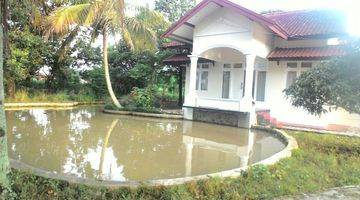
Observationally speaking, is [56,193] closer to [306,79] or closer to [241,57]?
[306,79]

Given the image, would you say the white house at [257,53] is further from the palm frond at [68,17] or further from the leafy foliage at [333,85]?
the leafy foliage at [333,85]

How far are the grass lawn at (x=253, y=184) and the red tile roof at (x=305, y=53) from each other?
6.53 meters

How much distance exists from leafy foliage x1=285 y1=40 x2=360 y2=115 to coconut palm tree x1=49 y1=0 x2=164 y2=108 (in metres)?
9.89

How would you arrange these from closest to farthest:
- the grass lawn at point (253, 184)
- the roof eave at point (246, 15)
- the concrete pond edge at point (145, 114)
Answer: the grass lawn at point (253, 184) < the roof eave at point (246, 15) < the concrete pond edge at point (145, 114)

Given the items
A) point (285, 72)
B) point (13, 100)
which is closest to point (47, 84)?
point (13, 100)

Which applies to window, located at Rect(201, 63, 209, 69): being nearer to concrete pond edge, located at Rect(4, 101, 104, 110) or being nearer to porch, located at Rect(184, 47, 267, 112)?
porch, located at Rect(184, 47, 267, 112)

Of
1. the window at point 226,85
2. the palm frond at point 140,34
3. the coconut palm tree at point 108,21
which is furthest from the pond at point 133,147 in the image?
the palm frond at point 140,34

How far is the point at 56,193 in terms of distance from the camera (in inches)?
189

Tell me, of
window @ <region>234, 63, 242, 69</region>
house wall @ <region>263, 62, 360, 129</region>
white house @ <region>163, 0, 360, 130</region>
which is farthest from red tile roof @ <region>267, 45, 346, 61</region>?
window @ <region>234, 63, 242, 69</region>

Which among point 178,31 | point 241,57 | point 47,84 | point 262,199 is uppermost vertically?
point 178,31

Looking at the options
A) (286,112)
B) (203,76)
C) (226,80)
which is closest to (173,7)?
(203,76)

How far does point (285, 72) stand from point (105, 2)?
917 cm

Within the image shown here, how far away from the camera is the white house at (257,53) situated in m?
14.1

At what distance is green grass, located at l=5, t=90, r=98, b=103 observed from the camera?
2005cm
